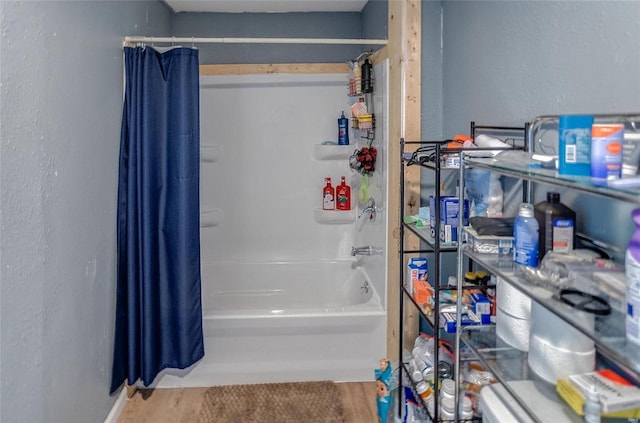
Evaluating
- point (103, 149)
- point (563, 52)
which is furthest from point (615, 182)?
point (103, 149)

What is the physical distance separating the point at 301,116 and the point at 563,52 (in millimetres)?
2549

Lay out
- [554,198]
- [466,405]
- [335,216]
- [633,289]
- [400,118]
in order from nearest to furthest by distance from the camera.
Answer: [633,289], [554,198], [466,405], [400,118], [335,216]

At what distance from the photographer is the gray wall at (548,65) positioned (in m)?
1.20

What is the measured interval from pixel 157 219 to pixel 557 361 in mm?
2054

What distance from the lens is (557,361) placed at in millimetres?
1179

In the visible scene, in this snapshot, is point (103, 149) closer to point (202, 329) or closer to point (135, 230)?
point (135, 230)

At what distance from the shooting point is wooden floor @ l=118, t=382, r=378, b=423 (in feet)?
8.29

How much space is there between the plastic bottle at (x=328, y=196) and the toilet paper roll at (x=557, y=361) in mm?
2657

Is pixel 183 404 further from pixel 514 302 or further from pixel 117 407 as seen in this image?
pixel 514 302

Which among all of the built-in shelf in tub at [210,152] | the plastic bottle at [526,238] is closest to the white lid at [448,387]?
the plastic bottle at [526,238]

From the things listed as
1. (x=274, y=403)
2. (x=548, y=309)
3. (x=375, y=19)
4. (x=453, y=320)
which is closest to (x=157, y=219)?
(x=274, y=403)

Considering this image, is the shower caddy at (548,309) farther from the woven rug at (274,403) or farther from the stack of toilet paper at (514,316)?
the woven rug at (274,403)

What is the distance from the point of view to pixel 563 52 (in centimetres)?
144

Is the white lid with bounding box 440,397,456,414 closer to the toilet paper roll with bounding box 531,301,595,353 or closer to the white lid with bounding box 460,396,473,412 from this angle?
the white lid with bounding box 460,396,473,412
